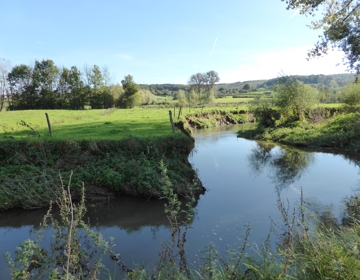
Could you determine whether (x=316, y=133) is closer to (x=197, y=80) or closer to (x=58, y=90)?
(x=58, y=90)

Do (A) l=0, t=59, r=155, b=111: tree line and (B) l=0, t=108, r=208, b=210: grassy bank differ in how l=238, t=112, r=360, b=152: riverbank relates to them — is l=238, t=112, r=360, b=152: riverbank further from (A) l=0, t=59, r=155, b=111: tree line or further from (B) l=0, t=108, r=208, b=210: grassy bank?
(A) l=0, t=59, r=155, b=111: tree line

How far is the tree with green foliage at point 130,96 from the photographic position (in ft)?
225

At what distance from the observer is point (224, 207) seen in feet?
37.7

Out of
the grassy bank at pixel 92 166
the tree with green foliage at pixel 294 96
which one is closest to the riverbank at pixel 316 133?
the tree with green foliage at pixel 294 96

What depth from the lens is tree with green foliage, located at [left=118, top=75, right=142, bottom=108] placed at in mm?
68688

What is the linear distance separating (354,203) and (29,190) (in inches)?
500

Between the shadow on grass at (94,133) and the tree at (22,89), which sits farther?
the tree at (22,89)

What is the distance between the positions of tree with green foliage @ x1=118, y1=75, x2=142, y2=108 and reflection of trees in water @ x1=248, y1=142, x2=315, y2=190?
155 ft

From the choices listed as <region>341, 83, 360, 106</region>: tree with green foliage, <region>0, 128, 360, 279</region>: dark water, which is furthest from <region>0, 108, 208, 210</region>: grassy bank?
<region>341, 83, 360, 106</region>: tree with green foliage

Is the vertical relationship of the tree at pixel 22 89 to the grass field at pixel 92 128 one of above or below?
above

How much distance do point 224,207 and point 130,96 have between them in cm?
6063

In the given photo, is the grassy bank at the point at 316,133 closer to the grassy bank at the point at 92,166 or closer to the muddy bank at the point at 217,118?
the muddy bank at the point at 217,118

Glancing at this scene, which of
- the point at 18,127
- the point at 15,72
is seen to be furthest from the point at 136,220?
the point at 15,72

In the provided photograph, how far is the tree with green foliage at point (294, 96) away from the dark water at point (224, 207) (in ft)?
41.0
